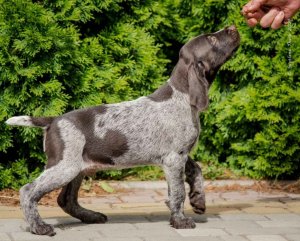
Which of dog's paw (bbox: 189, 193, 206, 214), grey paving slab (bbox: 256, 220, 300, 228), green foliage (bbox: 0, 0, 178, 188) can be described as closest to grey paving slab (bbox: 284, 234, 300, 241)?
grey paving slab (bbox: 256, 220, 300, 228)

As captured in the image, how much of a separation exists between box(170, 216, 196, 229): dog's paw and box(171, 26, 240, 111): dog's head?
0.95 m

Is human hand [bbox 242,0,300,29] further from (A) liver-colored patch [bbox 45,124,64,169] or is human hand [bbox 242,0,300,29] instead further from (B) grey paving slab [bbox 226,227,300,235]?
(A) liver-colored patch [bbox 45,124,64,169]

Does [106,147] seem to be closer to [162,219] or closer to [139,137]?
[139,137]

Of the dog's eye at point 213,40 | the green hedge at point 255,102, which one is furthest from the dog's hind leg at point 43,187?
the green hedge at point 255,102

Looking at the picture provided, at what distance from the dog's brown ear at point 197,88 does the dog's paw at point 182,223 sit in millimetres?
950

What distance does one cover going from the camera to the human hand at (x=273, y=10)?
216 inches

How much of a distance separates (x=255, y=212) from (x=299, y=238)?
1.10 meters

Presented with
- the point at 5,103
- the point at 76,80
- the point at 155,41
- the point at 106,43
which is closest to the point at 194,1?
the point at 155,41

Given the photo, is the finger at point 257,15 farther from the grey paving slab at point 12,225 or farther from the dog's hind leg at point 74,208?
the grey paving slab at point 12,225

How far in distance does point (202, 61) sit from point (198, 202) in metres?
1.24

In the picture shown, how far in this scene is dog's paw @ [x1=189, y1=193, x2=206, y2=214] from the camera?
6020 mm

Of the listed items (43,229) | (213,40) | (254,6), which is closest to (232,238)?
(43,229)

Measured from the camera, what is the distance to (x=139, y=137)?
19.2 ft

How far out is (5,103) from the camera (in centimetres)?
718
